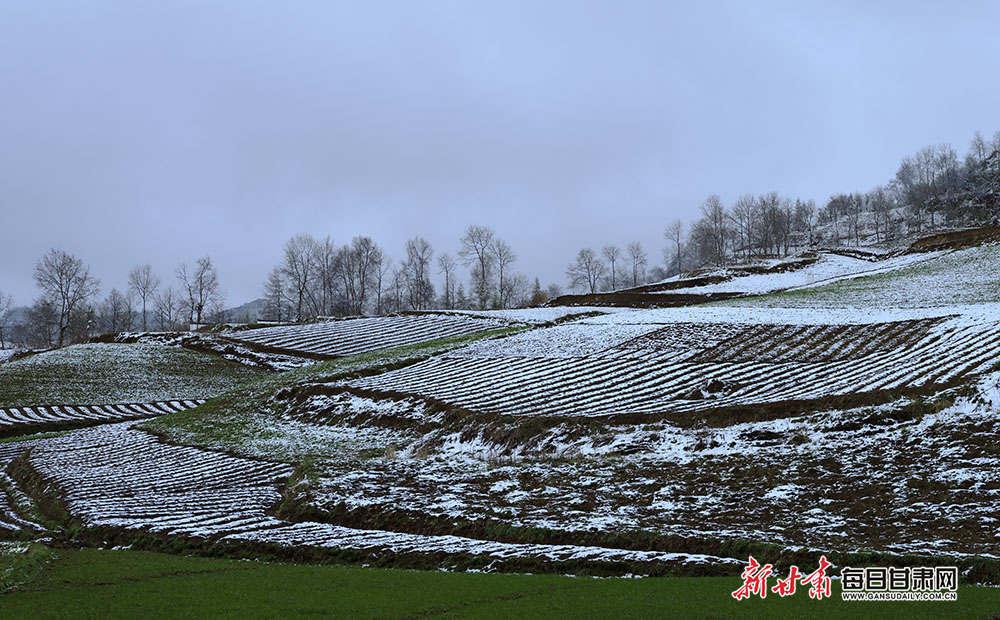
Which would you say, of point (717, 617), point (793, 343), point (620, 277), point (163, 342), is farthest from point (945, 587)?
point (620, 277)

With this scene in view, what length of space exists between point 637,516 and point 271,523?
890cm

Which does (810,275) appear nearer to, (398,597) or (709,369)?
(709,369)

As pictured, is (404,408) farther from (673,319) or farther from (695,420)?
(673,319)

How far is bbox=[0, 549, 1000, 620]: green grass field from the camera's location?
8.59m

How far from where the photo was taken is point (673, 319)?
162 ft

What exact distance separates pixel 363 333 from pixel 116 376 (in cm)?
2165

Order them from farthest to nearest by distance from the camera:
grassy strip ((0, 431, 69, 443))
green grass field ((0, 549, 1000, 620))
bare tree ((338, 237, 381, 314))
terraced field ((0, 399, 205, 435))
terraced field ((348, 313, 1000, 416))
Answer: bare tree ((338, 237, 381, 314)) < terraced field ((0, 399, 205, 435)) < grassy strip ((0, 431, 69, 443)) < terraced field ((348, 313, 1000, 416)) < green grass field ((0, 549, 1000, 620))

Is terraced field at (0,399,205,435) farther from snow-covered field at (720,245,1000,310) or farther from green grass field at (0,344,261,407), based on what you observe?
snow-covered field at (720,245,1000,310)

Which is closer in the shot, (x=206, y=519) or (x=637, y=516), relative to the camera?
(x=637, y=516)

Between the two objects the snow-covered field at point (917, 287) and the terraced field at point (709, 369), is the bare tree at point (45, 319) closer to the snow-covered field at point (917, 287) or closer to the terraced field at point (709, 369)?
the terraced field at point (709, 369)

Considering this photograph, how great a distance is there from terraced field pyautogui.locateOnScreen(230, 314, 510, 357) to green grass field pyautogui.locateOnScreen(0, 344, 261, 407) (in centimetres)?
652

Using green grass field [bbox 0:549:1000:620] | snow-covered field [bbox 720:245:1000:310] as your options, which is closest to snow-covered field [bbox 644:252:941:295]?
snow-covered field [bbox 720:245:1000:310]

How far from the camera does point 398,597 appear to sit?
979 cm

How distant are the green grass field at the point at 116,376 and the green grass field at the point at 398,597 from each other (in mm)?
38924
